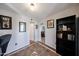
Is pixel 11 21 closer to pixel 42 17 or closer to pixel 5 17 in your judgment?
pixel 5 17

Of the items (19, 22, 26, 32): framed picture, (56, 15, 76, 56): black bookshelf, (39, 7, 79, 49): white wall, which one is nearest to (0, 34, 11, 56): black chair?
(19, 22, 26, 32): framed picture

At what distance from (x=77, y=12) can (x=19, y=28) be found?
41.0 inches

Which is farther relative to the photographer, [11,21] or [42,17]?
[42,17]

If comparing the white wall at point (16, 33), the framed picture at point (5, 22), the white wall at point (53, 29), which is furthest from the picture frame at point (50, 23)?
the framed picture at point (5, 22)

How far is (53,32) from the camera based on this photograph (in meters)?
1.58

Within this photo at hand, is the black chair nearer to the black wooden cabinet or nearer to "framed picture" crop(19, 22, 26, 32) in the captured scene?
"framed picture" crop(19, 22, 26, 32)

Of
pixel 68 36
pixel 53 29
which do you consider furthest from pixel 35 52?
pixel 68 36

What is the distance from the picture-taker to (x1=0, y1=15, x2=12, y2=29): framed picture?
1.27 meters

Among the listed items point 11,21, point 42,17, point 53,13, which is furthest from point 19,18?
point 53,13

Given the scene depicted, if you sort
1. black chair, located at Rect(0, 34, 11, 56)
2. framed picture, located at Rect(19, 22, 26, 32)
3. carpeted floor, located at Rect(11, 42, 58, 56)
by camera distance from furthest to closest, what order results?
framed picture, located at Rect(19, 22, 26, 32) → black chair, located at Rect(0, 34, 11, 56) → carpeted floor, located at Rect(11, 42, 58, 56)

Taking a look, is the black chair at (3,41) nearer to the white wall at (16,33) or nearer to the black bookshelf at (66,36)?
the white wall at (16,33)

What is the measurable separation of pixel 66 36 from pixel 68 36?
37 mm

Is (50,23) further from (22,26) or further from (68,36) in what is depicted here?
(22,26)

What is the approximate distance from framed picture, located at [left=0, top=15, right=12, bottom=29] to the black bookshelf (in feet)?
2.90
